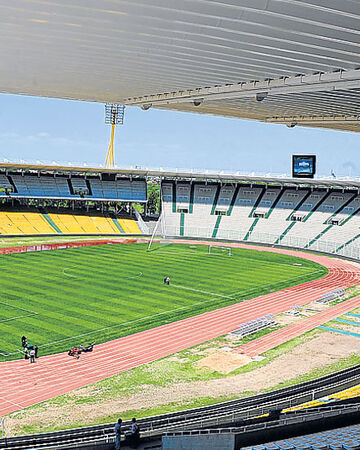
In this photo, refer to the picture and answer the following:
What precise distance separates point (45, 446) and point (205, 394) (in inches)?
227

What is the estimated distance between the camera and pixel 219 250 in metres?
49.5

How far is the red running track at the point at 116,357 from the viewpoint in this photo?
53.3 ft

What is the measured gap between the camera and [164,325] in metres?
23.3

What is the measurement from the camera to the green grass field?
22.2 metres

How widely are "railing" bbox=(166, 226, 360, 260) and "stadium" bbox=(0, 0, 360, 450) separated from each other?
15.5 ft

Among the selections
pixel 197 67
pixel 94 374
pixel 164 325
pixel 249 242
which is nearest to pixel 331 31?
pixel 197 67

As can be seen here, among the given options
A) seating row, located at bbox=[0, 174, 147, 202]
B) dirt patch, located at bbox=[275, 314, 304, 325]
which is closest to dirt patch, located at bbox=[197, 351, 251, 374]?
dirt patch, located at bbox=[275, 314, 304, 325]

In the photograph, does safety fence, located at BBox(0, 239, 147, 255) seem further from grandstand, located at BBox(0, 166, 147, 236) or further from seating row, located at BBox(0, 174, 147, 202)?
seating row, located at BBox(0, 174, 147, 202)

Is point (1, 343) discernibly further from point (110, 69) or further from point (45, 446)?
point (110, 69)

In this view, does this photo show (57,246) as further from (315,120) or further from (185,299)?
(315,120)

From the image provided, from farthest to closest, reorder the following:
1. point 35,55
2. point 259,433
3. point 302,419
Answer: point 35,55 → point 302,419 → point 259,433

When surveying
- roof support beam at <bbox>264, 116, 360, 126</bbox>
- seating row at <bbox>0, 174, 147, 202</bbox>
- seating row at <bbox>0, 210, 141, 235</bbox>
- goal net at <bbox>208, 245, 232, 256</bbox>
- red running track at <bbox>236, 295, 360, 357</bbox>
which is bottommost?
red running track at <bbox>236, 295, 360, 357</bbox>

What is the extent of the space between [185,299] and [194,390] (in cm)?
1212

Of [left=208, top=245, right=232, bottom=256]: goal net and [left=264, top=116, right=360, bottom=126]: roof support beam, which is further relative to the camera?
[left=208, top=245, right=232, bottom=256]: goal net
